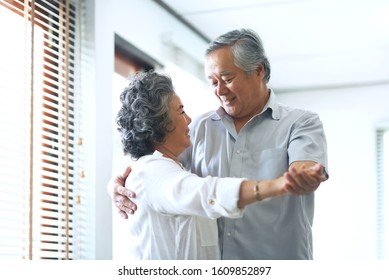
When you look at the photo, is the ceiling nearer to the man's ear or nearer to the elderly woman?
the man's ear

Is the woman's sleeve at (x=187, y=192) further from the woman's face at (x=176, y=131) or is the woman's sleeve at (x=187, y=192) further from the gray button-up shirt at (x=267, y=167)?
the gray button-up shirt at (x=267, y=167)

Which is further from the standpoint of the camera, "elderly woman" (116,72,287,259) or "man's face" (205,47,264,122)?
"man's face" (205,47,264,122)

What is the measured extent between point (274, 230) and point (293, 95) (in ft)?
15.5

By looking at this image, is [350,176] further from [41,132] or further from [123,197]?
[123,197]

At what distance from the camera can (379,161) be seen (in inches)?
254

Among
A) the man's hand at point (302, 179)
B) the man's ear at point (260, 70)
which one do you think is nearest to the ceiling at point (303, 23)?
the man's ear at point (260, 70)

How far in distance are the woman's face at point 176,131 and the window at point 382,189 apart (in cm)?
470

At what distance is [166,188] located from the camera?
179cm

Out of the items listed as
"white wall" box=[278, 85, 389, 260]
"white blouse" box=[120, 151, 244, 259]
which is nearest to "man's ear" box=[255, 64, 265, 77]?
"white blouse" box=[120, 151, 244, 259]

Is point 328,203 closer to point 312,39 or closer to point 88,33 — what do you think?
point 312,39

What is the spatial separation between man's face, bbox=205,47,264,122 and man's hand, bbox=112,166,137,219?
43 cm

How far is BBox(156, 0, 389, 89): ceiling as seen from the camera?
4.63 metres

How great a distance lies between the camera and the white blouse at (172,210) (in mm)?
1719

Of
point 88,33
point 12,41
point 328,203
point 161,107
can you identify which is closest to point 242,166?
point 161,107
